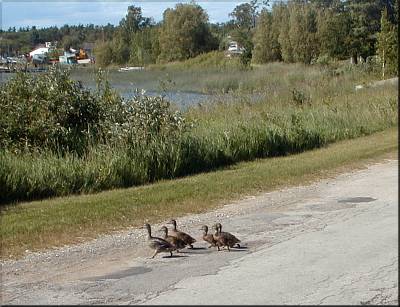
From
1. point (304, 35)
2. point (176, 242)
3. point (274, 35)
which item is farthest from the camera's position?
point (274, 35)

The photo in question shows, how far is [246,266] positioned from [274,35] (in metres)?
66.2

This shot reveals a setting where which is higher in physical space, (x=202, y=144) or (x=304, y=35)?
(x=304, y=35)

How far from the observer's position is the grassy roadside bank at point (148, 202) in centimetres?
1055

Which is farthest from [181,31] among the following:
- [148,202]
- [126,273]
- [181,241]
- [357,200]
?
[126,273]

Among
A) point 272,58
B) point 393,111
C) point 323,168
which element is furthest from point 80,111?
point 272,58

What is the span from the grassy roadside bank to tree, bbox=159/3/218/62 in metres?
62.8

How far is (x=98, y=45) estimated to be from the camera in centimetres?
5566

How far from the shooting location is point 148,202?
12.9m

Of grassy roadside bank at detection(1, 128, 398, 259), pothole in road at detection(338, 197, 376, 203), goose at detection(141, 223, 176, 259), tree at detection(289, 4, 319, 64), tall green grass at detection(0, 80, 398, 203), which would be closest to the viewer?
goose at detection(141, 223, 176, 259)

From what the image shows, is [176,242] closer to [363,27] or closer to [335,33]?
[363,27]

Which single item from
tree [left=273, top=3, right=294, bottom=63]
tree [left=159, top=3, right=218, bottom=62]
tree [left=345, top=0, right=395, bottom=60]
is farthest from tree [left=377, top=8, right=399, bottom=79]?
tree [left=159, top=3, right=218, bottom=62]

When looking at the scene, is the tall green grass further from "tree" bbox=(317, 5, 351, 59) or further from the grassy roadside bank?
"tree" bbox=(317, 5, 351, 59)

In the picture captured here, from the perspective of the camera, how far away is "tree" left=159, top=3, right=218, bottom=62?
264ft

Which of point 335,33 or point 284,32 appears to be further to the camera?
point 284,32
